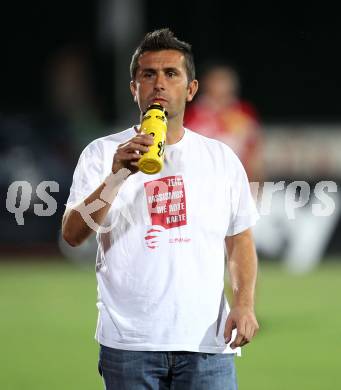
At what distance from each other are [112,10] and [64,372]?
1341cm

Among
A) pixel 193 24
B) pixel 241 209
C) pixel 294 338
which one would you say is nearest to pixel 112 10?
pixel 193 24

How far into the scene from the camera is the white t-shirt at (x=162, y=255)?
400 cm

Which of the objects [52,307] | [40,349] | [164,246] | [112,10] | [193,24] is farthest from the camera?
[193,24]

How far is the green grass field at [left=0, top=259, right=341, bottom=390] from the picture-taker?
23.9 feet

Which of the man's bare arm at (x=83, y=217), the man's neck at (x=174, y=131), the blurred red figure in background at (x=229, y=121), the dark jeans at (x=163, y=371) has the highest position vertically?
the blurred red figure in background at (x=229, y=121)

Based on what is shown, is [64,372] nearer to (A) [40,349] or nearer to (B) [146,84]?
(A) [40,349]

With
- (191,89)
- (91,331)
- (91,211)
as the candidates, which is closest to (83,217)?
(91,211)

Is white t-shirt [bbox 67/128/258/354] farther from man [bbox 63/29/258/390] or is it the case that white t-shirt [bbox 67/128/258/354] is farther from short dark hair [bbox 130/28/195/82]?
short dark hair [bbox 130/28/195/82]

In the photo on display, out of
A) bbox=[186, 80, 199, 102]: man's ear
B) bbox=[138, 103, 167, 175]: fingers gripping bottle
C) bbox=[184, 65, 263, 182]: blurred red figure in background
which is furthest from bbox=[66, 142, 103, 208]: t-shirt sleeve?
bbox=[184, 65, 263, 182]: blurred red figure in background

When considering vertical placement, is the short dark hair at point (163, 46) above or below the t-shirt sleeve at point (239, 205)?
above

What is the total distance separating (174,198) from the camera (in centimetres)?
407

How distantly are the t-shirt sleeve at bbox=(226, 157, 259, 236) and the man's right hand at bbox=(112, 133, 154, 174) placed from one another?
0.65m

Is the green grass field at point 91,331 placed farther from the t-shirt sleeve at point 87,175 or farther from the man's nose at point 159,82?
the man's nose at point 159,82

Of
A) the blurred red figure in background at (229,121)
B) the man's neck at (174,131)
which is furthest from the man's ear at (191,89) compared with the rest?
→ the blurred red figure in background at (229,121)
